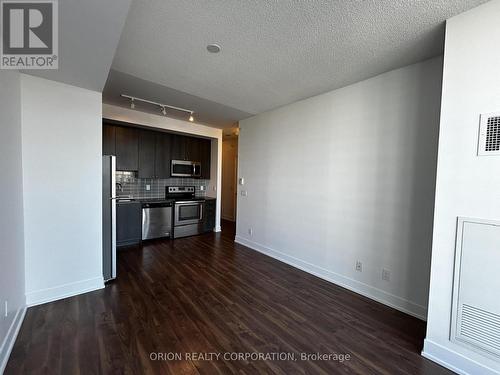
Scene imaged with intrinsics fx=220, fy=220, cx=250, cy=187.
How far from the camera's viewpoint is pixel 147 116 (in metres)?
4.23

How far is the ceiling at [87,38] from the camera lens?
1274mm

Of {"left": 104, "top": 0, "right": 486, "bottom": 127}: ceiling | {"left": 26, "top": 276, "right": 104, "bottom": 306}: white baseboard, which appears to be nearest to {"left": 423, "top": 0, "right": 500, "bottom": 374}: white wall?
{"left": 104, "top": 0, "right": 486, "bottom": 127}: ceiling

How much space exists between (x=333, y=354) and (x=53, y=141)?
3.31m

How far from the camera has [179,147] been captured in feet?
16.8

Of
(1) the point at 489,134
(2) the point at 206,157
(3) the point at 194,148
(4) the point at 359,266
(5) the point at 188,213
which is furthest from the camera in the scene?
(2) the point at 206,157

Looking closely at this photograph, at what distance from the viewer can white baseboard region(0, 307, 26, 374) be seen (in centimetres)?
152

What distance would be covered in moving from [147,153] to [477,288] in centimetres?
505

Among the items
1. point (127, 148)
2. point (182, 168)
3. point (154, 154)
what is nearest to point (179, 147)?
point (182, 168)

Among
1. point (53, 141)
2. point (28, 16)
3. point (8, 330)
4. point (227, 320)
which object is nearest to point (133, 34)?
point (28, 16)

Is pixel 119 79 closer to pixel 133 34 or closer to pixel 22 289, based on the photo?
pixel 133 34

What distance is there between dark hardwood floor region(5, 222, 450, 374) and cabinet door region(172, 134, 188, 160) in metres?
2.75

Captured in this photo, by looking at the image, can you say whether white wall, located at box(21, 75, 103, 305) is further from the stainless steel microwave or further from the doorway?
the doorway

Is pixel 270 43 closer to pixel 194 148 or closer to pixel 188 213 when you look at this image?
pixel 194 148

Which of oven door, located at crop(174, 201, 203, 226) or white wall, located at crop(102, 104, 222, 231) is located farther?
oven door, located at crop(174, 201, 203, 226)
